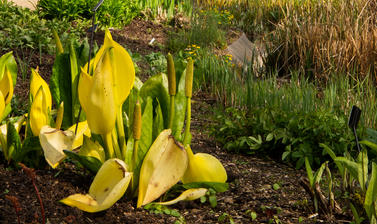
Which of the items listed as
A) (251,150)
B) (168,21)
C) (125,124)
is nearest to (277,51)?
(168,21)

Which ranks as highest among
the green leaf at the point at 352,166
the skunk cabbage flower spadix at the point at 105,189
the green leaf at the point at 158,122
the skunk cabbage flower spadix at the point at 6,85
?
the skunk cabbage flower spadix at the point at 6,85

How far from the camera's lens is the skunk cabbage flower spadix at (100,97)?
189cm

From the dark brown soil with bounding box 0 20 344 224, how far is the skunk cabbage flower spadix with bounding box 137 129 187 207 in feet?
0.45

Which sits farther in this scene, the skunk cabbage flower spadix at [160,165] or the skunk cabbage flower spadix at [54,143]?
the skunk cabbage flower spadix at [54,143]

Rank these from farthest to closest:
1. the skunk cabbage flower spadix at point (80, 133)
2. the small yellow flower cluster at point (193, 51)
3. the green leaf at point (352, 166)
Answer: the small yellow flower cluster at point (193, 51) < the skunk cabbage flower spadix at point (80, 133) < the green leaf at point (352, 166)

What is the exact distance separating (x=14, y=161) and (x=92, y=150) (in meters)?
0.42

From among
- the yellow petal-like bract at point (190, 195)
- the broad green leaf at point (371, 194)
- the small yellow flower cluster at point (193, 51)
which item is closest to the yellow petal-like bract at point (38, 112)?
the yellow petal-like bract at point (190, 195)

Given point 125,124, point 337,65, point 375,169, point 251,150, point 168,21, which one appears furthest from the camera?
point 168,21

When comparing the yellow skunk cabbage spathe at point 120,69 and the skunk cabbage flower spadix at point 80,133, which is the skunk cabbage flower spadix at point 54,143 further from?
the yellow skunk cabbage spathe at point 120,69

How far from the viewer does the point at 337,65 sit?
567 cm

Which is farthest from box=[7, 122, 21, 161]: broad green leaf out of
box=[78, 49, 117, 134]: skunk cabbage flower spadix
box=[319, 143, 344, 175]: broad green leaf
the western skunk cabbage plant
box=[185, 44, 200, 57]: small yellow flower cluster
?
box=[185, 44, 200, 57]: small yellow flower cluster

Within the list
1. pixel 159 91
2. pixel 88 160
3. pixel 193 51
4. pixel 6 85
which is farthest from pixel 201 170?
pixel 193 51

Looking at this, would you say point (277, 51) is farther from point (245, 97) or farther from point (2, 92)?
point (2, 92)

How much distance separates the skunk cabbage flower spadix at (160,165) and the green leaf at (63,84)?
0.75 m
